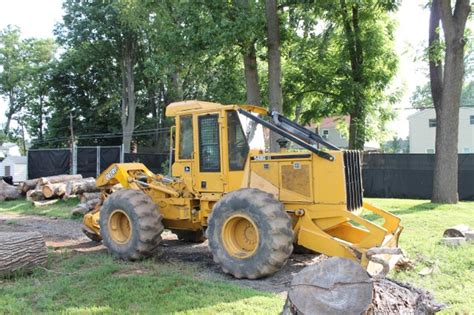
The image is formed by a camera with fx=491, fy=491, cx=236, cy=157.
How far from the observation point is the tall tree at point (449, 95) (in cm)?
1458

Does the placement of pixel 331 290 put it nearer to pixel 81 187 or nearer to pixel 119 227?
pixel 119 227

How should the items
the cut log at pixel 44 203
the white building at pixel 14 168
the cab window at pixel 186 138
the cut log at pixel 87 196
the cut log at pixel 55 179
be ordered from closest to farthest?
the cab window at pixel 186 138, the cut log at pixel 87 196, the cut log at pixel 44 203, the cut log at pixel 55 179, the white building at pixel 14 168

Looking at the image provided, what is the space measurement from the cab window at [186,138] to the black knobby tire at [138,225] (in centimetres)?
96

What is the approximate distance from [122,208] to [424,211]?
8.84 m

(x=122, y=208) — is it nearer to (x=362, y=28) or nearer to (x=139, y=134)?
(x=362, y=28)

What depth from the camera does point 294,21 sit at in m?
14.9

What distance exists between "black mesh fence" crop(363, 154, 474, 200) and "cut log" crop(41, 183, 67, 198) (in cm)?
1207

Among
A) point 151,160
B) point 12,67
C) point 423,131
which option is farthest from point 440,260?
point 12,67

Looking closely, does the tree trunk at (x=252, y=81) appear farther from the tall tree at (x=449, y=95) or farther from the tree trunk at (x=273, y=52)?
the tall tree at (x=449, y=95)

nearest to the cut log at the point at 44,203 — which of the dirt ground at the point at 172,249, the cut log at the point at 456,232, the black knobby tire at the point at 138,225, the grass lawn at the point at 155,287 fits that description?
the dirt ground at the point at 172,249

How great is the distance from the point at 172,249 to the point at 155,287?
10.2 feet

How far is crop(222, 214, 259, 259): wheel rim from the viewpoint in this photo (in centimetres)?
692

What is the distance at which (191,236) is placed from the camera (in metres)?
9.73

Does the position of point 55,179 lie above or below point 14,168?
below
